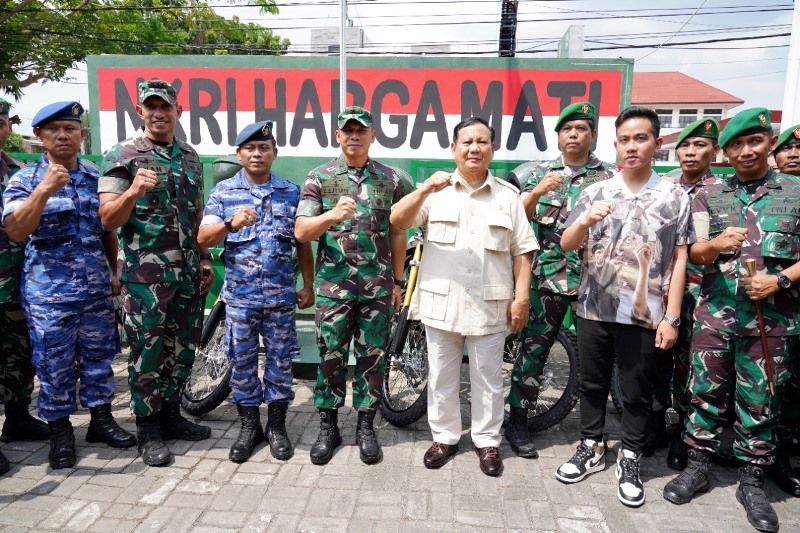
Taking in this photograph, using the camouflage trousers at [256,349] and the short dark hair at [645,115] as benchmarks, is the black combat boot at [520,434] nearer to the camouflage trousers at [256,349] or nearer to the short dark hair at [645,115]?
the camouflage trousers at [256,349]

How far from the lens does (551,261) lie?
3238 millimetres

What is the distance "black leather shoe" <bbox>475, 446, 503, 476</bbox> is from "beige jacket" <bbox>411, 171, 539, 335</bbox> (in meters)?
0.74

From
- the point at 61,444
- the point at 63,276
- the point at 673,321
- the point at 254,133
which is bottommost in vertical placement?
the point at 61,444

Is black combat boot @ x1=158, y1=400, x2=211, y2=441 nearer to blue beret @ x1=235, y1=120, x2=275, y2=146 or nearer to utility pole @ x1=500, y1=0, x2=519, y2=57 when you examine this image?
blue beret @ x1=235, y1=120, x2=275, y2=146

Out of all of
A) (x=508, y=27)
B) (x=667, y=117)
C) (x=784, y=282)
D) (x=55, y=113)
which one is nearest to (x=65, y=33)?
(x=508, y=27)

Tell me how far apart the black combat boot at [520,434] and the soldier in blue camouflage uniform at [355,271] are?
87cm

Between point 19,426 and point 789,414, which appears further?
point 19,426

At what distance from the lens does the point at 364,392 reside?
3.21m

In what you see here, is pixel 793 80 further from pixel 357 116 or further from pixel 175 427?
pixel 175 427

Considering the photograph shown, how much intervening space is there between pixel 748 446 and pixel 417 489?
5.95 feet

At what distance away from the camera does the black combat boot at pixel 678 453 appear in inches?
123

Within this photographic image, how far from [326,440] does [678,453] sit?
2.19 metres

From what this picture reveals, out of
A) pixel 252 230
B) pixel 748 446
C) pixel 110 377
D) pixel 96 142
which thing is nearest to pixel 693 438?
pixel 748 446

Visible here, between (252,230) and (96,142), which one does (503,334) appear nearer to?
(252,230)
